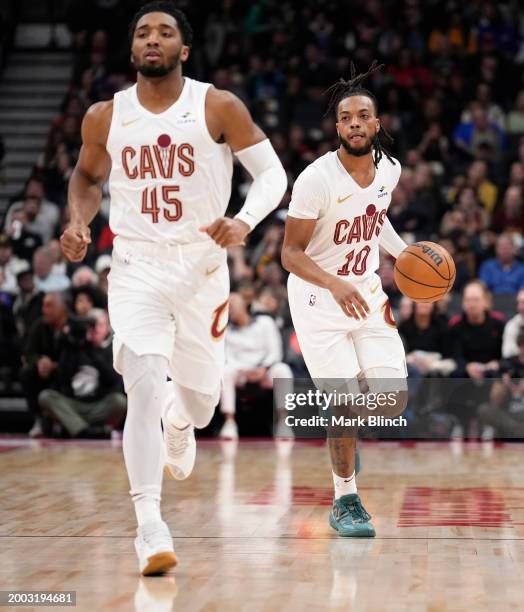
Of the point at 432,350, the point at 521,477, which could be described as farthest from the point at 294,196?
the point at 432,350

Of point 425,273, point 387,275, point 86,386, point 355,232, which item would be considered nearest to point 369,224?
point 355,232

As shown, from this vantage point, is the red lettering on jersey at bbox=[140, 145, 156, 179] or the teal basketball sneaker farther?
the teal basketball sneaker

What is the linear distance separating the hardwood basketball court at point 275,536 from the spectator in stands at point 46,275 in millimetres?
3528

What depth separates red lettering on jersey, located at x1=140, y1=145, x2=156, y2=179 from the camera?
4949 mm

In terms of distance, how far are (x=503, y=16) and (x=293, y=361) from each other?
285 inches

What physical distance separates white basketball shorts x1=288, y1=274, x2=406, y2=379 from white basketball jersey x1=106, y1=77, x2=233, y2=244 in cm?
114

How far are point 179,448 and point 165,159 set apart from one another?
1565 mm

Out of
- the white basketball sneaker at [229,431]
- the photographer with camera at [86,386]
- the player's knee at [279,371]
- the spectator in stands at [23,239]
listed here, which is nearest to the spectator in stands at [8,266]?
the spectator in stands at [23,239]

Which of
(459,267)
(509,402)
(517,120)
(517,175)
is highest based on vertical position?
(517,120)

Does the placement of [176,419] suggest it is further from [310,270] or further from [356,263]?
[356,263]

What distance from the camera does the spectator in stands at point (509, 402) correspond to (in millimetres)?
10469

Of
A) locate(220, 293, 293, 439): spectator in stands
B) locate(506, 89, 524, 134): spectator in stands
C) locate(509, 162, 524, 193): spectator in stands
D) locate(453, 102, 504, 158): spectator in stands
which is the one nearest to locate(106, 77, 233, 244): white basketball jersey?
locate(220, 293, 293, 439): spectator in stands

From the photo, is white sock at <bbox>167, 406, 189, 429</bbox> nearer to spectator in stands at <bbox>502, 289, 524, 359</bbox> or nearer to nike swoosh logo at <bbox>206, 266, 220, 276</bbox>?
nike swoosh logo at <bbox>206, 266, 220, 276</bbox>

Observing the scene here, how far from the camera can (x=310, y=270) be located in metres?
5.61
